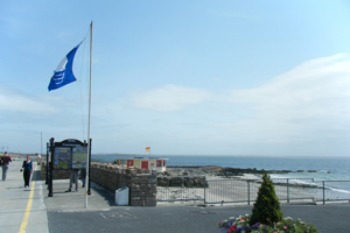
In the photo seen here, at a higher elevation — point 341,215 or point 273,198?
point 273,198

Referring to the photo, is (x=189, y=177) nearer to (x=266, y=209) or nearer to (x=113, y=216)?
(x=113, y=216)

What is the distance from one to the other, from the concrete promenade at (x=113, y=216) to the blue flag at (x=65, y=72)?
14.0ft

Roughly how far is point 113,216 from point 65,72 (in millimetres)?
5566

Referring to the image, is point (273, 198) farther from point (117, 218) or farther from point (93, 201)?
point (93, 201)

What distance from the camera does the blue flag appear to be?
14414 millimetres

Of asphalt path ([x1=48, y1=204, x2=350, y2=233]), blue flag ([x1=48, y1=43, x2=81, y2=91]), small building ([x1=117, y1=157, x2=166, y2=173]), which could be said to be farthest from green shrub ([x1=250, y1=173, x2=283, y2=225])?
small building ([x1=117, y1=157, x2=166, y2=173])

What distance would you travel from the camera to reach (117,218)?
11617 mm

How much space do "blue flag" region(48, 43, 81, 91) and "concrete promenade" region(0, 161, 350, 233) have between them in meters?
4.27

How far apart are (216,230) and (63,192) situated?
9526 mm

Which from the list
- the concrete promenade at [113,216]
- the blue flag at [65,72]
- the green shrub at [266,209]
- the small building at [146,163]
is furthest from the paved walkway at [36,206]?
the small building at [146,163]

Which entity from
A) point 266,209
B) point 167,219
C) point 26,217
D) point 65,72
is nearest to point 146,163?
point 65,72

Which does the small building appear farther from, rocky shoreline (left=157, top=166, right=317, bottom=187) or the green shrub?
the green shrub

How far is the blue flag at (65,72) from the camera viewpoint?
Result: 14.4 metres

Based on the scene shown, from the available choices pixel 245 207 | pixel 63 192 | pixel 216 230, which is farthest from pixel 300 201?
pixel 63 192
